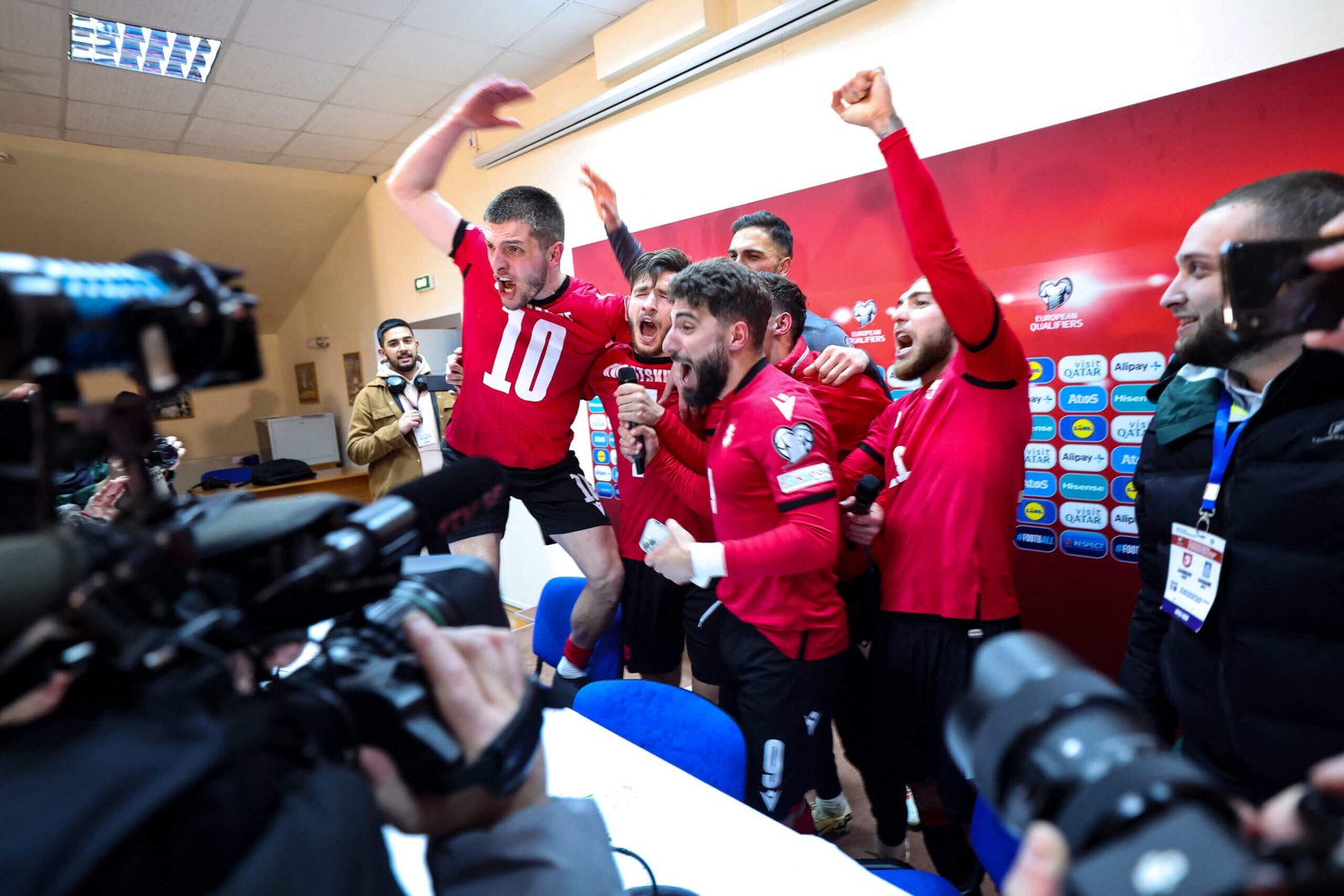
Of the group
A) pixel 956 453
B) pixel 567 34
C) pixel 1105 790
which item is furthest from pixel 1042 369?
pixel 567 34

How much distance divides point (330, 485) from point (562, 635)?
4.31 m

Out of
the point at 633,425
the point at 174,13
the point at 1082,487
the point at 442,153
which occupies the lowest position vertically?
the point at 1082,487

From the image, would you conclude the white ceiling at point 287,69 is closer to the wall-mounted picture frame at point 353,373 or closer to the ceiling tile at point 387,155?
the ceiling tile at point 387,155

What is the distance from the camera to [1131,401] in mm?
2023

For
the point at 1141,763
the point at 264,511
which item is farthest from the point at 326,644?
the point at 1141,763

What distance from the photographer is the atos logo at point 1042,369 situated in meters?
2.19

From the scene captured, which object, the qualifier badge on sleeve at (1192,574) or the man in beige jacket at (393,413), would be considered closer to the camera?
the qualifier badge on sleeve at (1192,574)

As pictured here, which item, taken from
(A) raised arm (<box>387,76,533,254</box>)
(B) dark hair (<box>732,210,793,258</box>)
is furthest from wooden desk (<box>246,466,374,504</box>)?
(B) dark hair (<box>732,210,793,258</box>)

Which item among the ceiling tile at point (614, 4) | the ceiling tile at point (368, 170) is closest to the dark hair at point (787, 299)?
the ceiling tile at point (614, 4)

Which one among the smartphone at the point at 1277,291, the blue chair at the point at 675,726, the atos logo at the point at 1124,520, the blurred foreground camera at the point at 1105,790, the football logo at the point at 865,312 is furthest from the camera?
the football logo at the point at 865,312

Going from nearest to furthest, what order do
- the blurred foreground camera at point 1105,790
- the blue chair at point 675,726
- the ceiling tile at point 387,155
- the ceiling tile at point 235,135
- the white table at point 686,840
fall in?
the blurred foreground camera at point 1105,790 → the white table at point 686,840 → the blue chair at point 675,726 → the ceiling tile at point 235,135 → the ceiling tile at point 387,155

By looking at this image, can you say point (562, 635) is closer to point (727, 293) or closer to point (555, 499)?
point (555, 499)

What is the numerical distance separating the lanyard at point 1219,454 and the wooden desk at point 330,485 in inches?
217

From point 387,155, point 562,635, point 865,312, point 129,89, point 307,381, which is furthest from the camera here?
point 307,381
